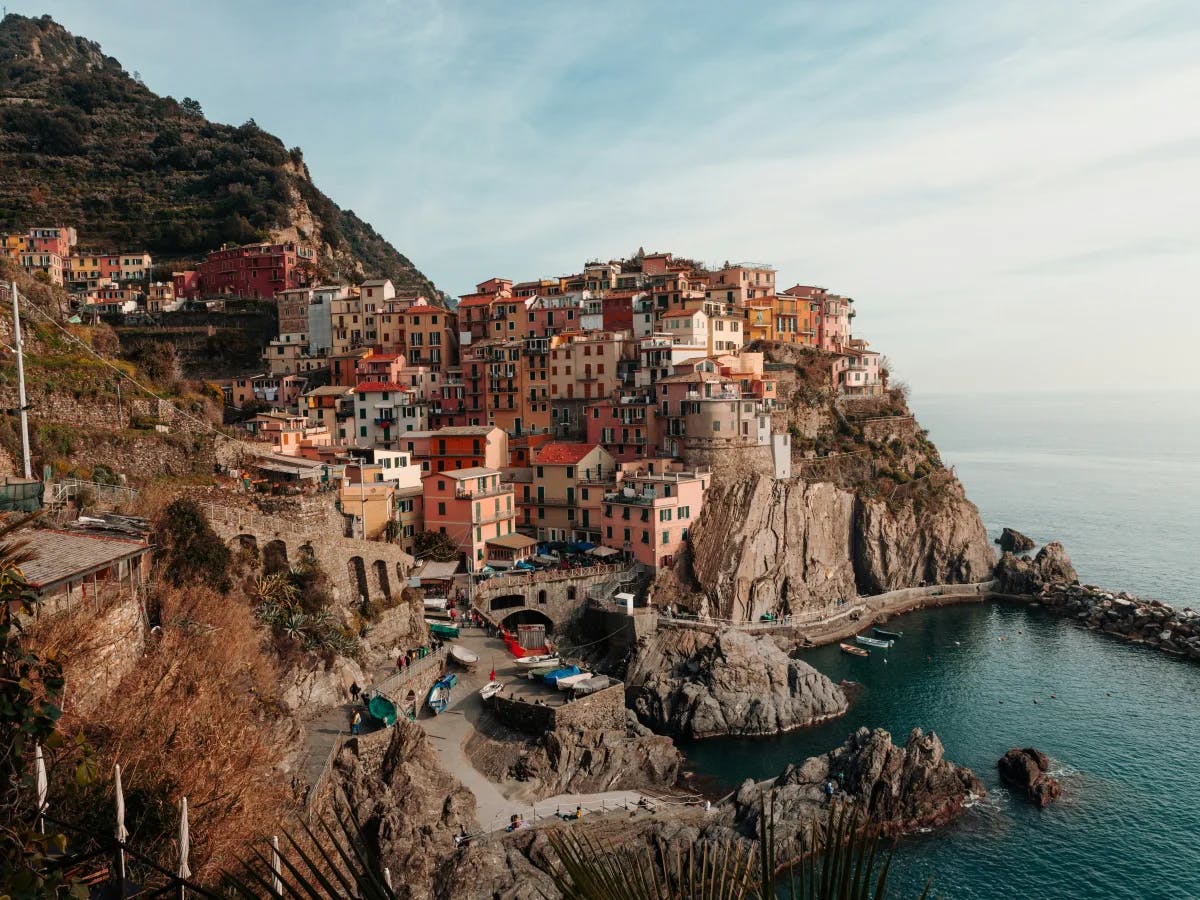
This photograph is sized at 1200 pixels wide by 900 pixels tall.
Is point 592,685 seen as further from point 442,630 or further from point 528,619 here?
point 528,619

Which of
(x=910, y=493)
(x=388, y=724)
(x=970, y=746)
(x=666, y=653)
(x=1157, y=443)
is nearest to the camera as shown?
(x=388, y=724)

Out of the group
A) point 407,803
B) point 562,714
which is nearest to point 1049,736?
point 562,714

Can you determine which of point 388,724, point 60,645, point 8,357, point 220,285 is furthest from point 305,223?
point 60,645

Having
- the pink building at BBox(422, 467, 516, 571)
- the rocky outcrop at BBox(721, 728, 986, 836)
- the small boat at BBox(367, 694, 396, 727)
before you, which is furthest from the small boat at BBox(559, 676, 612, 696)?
the pink building at BBox(422, 467, 516, 571)

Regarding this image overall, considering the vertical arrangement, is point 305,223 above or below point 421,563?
above

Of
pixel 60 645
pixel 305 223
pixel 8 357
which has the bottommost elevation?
pixel 60 645

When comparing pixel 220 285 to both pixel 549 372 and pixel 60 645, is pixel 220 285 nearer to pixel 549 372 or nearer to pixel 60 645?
pixel 549 372

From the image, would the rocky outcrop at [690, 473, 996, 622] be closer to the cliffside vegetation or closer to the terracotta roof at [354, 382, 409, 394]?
the terracotta roof at [354, 382, 409, 394]

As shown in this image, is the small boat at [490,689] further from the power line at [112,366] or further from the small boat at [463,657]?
the power line at [112,366]
